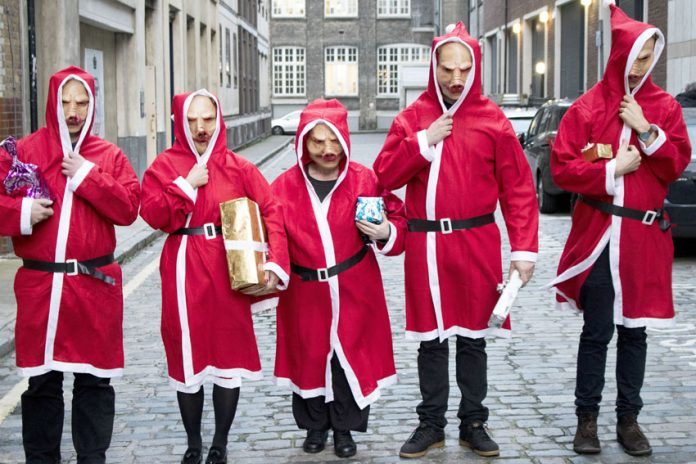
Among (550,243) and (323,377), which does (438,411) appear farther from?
(550,243)

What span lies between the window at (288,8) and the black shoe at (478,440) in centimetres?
5793

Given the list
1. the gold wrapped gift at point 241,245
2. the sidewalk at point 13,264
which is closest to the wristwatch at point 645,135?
the gold wrapped gift at point 241,245

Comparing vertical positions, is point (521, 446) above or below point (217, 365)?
below

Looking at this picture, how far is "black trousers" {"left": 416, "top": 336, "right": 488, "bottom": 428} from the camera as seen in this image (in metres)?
5.38

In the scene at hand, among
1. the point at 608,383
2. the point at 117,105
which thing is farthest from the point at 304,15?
the point at 608,383

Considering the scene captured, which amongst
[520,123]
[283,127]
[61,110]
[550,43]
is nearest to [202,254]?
[61,110]

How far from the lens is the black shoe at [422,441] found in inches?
211

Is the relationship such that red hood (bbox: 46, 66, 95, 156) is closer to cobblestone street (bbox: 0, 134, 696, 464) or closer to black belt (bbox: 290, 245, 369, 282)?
black belt (bbox: 290, 245, 369, 282)

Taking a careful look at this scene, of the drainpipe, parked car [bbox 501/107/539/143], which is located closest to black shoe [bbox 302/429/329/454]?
the drainpipe

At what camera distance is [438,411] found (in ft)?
17.9

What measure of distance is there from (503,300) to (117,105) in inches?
610

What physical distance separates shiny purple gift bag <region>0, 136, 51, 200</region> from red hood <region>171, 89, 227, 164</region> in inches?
25.9

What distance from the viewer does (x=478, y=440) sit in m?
5.39

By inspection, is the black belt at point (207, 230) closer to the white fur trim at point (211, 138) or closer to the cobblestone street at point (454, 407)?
the white fur trim at point (211, 138)
